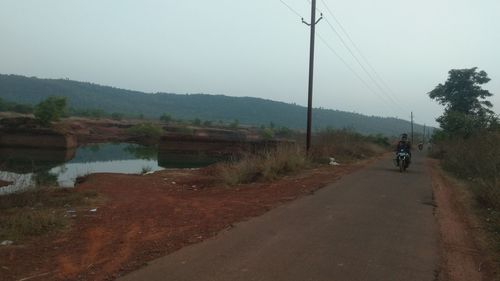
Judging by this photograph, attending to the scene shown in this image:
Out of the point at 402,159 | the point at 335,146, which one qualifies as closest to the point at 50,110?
the point at 335,146

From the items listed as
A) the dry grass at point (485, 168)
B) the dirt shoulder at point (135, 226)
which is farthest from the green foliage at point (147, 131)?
the dirt shoulder at point (135, 226)

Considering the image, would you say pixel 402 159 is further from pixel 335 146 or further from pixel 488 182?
pixel 488 182

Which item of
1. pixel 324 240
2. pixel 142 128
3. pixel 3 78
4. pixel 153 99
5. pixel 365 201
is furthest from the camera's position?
pixel 153 99

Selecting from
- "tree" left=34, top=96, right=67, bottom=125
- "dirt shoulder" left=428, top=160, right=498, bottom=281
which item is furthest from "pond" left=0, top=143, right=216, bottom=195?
"tree" left=34, top=96, right=67, bottom=125

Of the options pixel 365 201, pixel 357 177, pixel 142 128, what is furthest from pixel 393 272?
pixel 142 128

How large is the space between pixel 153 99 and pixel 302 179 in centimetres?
16943

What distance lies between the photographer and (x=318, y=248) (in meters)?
7.44

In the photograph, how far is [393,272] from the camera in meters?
6.38

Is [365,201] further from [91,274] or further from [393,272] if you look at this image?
[91,274]

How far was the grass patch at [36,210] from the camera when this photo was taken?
8570 millimetres

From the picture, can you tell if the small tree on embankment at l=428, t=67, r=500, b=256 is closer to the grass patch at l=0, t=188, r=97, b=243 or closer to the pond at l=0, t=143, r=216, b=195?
the grass patch at l=0, t=188, r=97, b=243

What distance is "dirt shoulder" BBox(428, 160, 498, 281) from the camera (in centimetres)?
661

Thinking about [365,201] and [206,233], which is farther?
[365,201]

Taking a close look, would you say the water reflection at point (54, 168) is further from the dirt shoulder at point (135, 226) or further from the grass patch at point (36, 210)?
the dirt shoulder at point (135, 226)
